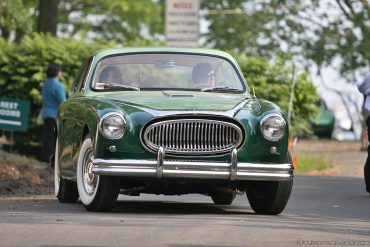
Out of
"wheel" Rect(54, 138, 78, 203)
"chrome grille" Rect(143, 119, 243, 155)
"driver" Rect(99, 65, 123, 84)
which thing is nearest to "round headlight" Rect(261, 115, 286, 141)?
"chrome grille" Rect(143, 119, 243, 155)

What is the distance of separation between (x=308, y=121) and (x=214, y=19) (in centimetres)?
2148

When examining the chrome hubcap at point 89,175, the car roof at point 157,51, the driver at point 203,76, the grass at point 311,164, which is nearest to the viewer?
the chrome hubcap at point 89,175

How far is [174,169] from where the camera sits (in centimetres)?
1167

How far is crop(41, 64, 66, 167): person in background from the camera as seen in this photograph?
848 inches

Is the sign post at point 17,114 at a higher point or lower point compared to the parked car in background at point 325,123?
higher

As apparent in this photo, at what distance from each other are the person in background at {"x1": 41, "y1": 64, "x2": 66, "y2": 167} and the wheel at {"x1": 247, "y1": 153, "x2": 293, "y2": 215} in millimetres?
9146

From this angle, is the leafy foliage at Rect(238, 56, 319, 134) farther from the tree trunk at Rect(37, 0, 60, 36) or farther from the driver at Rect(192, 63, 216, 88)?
the driver at Rect(192, 63, 216, 88)

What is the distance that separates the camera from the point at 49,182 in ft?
57.9

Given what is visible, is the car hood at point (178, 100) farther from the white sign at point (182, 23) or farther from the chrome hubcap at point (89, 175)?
the white sign at point (182, 23)

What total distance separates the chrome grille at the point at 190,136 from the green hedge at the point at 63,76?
515 inches

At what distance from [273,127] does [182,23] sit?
14.3m

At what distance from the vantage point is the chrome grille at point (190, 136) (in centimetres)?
1176

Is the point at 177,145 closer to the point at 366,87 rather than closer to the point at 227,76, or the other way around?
the point at 227,76

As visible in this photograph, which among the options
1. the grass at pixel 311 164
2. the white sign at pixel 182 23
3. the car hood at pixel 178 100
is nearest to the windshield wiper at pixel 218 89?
the car hood at pixel 178 100
